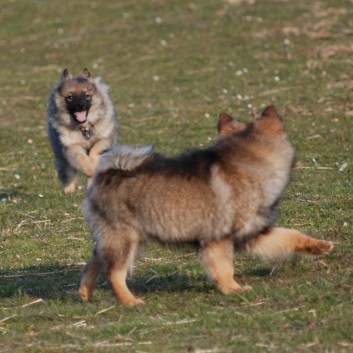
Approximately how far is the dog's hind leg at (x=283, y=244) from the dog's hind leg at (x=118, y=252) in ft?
2.85

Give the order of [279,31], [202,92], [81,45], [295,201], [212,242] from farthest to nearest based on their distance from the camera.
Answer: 1. [81,45]
2. [279,31]
3. [202,92]
4. [295,201]
5. [212,242]

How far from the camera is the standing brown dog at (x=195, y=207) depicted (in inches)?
284

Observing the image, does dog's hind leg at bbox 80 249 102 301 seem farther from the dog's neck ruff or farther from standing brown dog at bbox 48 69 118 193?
the dog's neck ruff

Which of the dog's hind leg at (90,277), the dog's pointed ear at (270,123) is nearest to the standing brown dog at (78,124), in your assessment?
the dog's hind leg at (90,277)

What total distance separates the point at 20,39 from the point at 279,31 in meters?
6.88

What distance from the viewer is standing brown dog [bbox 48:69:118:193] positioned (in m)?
12.8

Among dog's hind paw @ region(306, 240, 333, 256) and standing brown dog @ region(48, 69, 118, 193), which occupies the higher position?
dog's hind paw @ region(306, 240, 333, 256)

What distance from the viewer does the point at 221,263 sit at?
7270 mm

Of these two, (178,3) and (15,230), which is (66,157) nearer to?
(15,230)

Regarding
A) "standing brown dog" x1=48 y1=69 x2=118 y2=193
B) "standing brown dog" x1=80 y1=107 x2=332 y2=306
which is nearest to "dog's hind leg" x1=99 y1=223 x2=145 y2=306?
"standing brown dog" x1=80 y1=107 x2=332 y2=306

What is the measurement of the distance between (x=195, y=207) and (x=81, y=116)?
5967 mm

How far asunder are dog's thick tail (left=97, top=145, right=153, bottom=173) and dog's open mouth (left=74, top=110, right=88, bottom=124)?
18.2 ft

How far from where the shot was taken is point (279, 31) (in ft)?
72.8

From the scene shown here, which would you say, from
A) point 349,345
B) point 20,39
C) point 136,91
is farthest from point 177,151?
point 20,39
